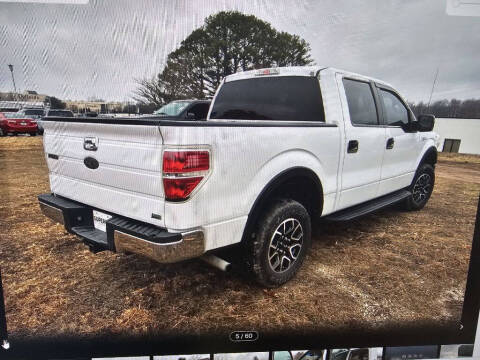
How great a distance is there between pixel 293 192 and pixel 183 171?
1024 mm

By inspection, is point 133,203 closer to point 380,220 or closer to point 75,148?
point 75,148

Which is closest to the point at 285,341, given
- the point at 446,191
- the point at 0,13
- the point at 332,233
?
the point at 332,233

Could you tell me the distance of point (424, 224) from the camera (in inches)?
110

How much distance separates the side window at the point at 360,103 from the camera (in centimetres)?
227

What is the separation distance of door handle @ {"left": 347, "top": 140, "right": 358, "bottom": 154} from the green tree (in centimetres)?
74

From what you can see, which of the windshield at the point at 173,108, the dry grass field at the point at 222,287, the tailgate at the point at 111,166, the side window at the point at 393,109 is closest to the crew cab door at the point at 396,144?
the side window at the point at 393,109

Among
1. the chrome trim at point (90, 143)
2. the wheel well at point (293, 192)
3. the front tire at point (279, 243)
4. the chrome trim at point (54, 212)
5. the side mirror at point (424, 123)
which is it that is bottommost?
the front tire at point (279, 243)

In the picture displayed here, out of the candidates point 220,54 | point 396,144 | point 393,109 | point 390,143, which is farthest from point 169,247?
point 393,109

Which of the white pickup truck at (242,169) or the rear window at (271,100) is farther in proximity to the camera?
the rear window at (271,100)

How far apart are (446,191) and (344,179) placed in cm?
163

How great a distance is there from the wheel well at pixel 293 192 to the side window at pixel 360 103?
0.68m

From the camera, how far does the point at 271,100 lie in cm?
234

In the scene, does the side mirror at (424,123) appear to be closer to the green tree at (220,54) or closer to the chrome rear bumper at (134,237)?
the green tree at (220,54)

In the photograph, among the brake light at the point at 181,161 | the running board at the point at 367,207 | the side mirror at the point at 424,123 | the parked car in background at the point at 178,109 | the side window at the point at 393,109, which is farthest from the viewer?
the side window at the point at 393,109
